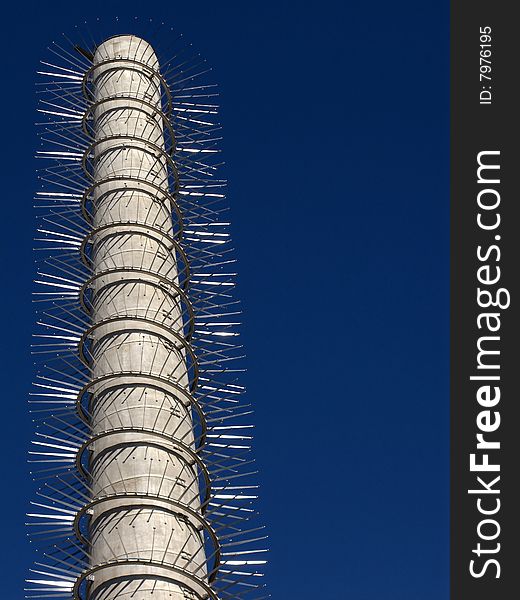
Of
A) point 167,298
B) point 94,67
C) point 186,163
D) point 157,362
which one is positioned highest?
point 94,67

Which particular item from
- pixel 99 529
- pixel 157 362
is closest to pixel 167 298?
pixel 157 362

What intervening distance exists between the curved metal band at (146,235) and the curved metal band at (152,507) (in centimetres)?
1090

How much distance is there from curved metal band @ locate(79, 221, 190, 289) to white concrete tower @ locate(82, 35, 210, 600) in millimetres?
45

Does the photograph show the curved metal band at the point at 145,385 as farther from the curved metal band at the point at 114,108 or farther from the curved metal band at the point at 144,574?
the curved metal band at the point at 114,108

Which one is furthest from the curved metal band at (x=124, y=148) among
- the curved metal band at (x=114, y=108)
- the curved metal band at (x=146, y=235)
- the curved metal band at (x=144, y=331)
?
the curved metal band at (x=144, y=331)

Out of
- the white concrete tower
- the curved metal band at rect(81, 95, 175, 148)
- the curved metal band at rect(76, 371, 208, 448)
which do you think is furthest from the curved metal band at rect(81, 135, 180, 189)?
the curved metal band at rect(76, 371, 208, 448)

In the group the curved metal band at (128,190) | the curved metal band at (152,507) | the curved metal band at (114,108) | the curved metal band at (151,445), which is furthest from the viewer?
the curved metal band at (114,108)

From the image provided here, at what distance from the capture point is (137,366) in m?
36.4

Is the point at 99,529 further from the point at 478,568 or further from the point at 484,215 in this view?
the point at 484,215

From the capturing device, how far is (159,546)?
31766 mm

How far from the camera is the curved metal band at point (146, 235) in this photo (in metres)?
41.0

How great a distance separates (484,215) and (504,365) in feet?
13.2

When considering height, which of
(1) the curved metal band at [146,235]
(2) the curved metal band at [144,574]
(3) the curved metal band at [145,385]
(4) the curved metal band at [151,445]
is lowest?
(2) the curved metal band at [144,574]

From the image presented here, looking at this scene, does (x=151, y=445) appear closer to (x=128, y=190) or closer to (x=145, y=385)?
(x=145, y=385)
